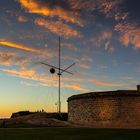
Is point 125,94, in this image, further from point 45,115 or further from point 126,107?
point 45,115

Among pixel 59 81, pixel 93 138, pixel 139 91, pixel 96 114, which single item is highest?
pixel 59 81

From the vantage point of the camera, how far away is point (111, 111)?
3956cm

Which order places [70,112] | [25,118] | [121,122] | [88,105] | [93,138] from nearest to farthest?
[93,138] → [121,122] → [88,105] → [70,112] → [25,118]

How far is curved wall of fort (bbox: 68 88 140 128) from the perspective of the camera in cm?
3897

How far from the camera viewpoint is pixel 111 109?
39.5 m

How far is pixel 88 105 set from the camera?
41.6 metres

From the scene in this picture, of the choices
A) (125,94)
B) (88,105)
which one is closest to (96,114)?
(88,105)

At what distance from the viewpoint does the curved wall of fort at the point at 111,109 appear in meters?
39.0

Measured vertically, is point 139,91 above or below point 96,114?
above

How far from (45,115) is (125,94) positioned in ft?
65.2

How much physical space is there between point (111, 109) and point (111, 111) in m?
0.26

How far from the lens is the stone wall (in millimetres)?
38938

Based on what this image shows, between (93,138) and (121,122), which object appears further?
(121,122)

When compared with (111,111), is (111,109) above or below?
above
